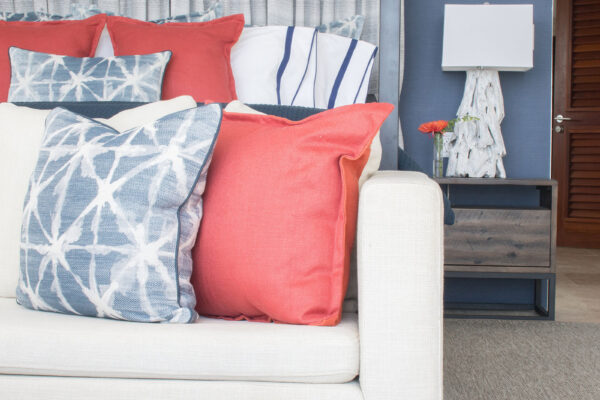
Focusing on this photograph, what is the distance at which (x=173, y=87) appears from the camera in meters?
1.86

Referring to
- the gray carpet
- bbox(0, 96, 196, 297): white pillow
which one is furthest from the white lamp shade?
bbox(0, 96, 196, 297): white pillow

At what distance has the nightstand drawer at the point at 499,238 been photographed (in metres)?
2.42

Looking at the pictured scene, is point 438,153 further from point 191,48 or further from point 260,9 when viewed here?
point 191,48

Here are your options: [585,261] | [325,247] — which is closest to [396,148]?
[325,247]

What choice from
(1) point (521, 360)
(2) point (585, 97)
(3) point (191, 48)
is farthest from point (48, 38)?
(2) point (585, 97)

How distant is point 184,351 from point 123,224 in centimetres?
23

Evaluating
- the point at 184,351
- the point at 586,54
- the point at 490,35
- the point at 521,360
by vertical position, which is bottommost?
the point at 521,360

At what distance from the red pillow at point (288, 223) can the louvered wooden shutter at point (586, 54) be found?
419cm

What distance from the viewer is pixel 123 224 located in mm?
943

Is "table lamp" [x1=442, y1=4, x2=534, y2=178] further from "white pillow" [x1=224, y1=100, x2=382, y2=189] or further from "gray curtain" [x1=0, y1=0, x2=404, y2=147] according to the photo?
"white pillow" [x1=224, y1=100, x2=382, y2=189]

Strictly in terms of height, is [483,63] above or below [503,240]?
above

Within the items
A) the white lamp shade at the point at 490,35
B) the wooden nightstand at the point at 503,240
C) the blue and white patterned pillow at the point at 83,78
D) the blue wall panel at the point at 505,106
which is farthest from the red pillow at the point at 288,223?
the blue wall panel at the point at 505,106

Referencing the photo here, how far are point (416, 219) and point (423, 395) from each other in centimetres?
26

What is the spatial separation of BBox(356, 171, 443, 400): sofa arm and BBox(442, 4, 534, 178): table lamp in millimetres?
1798
